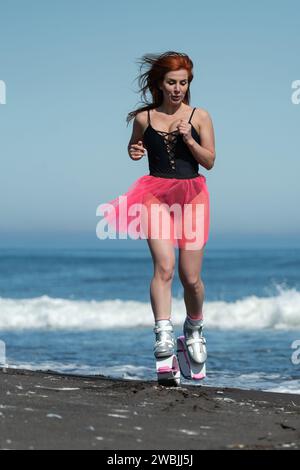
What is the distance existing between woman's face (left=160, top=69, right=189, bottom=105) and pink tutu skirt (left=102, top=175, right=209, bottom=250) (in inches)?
22.8

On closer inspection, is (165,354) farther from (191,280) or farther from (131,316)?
(131,316)

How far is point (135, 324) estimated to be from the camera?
18.1m

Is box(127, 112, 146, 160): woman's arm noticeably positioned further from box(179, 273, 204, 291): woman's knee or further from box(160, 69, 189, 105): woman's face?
box(179, 273, 204, 291): woman's knee

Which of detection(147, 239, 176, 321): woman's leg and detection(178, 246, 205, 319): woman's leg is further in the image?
detection(178, 246, 205, 319): woman's leg

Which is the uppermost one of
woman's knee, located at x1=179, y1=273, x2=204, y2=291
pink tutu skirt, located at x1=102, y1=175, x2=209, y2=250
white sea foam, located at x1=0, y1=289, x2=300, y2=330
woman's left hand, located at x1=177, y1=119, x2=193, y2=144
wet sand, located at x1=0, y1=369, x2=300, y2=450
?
woman's left hand, located at x1=177, y1=119, x2=193, y2=144

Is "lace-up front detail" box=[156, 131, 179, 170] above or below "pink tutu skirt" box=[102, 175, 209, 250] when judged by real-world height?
above

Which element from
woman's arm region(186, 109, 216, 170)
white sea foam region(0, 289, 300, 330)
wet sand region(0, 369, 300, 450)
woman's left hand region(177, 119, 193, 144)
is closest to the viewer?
wet sand region(0, 369, 300, 450)

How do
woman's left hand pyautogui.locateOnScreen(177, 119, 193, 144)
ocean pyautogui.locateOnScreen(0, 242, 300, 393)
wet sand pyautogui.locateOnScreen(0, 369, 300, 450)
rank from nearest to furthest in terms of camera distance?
wet sand pyautogui.locateOnScreen(0, 369, 300, 450), woman's left hand pyautogui.locateOnScreen(177, 119, 193, 144), ocean pyautogui.locateOnScreen(0, 242, 300, 393)

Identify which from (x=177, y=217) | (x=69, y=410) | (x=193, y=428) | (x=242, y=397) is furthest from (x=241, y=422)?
(x=177, y=217)

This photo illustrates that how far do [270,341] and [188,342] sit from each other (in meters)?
7.47

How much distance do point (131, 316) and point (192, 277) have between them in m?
13.6

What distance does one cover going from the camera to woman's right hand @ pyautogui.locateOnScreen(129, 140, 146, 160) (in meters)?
6.28

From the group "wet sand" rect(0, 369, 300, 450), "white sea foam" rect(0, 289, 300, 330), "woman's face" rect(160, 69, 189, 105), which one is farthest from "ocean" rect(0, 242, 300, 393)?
"woman's face" rect(160, 69, 189, 105)

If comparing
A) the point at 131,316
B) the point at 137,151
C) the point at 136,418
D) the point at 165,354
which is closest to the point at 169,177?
the point at 137,151
